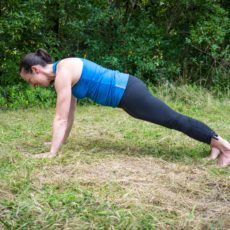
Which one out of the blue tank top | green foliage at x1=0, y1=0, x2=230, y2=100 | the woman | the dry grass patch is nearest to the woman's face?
the woman

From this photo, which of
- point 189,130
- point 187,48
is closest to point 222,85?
point 187,48

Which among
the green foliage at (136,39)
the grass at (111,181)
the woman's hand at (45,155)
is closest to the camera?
the grass at (111,181)

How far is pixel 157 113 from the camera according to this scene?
4266 millimetres

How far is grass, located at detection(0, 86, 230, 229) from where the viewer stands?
278 cm

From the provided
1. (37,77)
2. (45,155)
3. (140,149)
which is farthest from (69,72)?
(140,149)

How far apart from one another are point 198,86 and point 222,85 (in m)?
0.54

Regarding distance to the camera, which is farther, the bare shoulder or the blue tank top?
the blue tank top

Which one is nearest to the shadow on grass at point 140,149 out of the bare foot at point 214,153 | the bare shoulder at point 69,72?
the bare foot at point 214,153

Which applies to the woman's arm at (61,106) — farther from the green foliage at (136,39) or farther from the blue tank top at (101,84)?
the green foliage at (136,39)

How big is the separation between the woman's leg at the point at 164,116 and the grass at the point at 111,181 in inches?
8.3

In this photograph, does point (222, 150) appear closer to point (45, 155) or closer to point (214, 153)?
point (214, 153)

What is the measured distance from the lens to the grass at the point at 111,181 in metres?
2.78

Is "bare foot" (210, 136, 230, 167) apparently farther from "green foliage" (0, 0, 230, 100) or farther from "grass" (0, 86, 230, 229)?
"green foliage" (0, 0, 230, 100)

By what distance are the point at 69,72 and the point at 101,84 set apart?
1.12 feet
